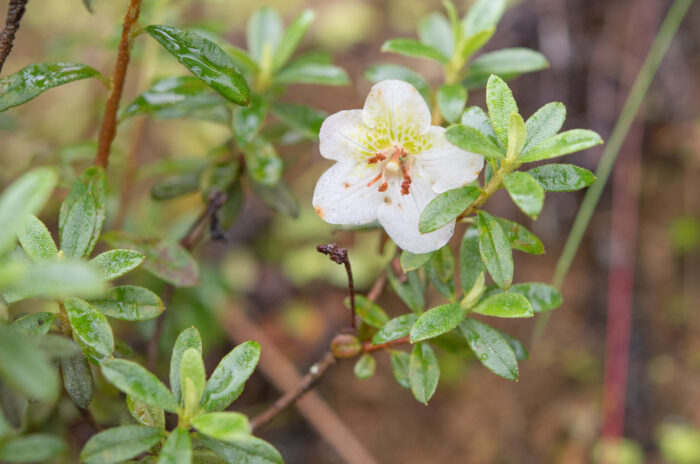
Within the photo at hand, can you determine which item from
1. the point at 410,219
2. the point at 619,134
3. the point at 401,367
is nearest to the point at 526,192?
the point at 410,219

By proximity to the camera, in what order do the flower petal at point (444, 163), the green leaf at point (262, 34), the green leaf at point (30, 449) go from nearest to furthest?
the green leaf at point (30, 449) → the flower petal at point (444, 163) → the green leaf at point (262, 34)

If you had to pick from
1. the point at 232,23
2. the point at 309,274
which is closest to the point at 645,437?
the point at 309,274

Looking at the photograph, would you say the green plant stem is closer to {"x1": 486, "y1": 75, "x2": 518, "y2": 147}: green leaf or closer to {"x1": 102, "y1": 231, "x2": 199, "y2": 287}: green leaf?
{"x1": 486, "y1": 75, "x2": 518, "y2": 147}: green leaf

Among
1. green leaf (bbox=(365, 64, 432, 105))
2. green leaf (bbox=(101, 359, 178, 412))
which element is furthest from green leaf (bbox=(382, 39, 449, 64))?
green leaf (bbox=(101, 359, 178, 412))

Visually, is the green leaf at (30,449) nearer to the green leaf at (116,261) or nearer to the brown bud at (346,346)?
the green leaf at (116,261)

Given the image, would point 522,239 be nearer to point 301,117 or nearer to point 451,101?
point 451,101

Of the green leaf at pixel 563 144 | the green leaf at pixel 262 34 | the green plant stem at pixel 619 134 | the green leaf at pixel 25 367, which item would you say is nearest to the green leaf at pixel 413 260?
the green leaf at pixel 563 144
